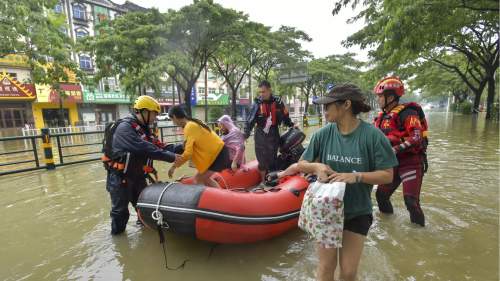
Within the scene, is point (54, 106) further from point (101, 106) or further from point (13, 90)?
point (101, 106)

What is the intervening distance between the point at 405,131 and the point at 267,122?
183 cm

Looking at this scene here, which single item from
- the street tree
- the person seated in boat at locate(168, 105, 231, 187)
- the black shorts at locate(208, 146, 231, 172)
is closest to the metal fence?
the black shorts at locate(208, 146, 231, 172)

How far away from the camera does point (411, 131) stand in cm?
282

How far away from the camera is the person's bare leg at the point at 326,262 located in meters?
1.82

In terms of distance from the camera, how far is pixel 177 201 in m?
2.60

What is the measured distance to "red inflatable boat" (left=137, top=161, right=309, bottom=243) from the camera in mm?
2555

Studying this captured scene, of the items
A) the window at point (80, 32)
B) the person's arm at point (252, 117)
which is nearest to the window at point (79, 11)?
the window at point (80, 32)

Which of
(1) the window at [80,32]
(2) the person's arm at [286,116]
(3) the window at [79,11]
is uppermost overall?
(3) the window at [79,11]

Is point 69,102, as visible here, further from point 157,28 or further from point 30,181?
point 30,181

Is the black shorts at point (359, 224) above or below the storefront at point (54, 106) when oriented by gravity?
below

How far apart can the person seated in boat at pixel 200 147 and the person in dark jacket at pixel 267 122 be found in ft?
2.42

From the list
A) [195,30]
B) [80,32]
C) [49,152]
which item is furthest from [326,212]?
[80,32]

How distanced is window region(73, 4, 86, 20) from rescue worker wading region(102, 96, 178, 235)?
99.6 ft

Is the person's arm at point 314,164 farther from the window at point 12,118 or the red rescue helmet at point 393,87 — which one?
the window at point 12,118
